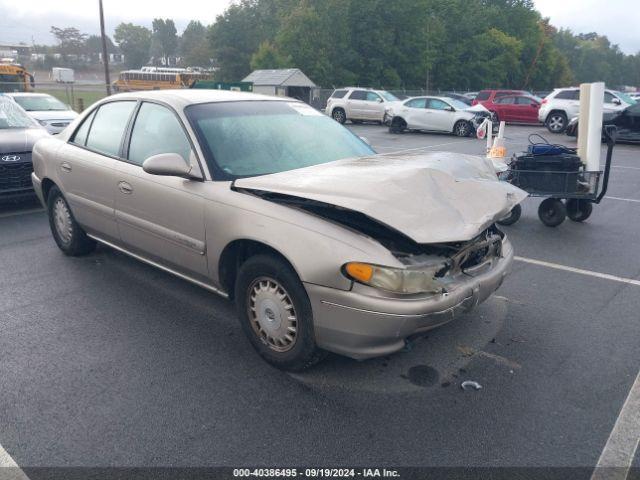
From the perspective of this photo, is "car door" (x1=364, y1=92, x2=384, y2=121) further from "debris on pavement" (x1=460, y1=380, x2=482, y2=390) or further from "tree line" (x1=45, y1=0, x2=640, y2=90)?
"debris on pavement" (x1=460, y1=380, x2=482, y2=390)

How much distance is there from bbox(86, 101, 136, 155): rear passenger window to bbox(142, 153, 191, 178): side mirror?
1.14m

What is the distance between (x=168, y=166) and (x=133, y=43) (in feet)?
521

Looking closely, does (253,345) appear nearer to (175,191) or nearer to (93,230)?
(175,191)

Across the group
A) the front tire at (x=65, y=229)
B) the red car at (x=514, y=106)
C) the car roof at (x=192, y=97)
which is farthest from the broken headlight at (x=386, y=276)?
the red car at (x=514, y=106)

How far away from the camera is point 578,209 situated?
752 centimetres

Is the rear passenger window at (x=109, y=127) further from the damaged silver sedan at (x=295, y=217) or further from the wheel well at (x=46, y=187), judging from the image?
the wheel well at (x=46, y=187)

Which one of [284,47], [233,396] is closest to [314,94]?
[284,47]

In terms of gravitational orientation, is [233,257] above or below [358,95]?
below

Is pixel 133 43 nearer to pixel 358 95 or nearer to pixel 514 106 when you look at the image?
pixel 358 95

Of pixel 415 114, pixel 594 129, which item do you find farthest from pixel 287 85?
pixel 594 129

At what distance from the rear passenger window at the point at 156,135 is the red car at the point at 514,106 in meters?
23.2

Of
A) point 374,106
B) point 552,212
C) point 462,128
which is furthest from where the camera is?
point 374,106

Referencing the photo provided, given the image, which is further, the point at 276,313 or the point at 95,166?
the point at 95,166

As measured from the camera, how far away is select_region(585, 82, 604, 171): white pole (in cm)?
680
